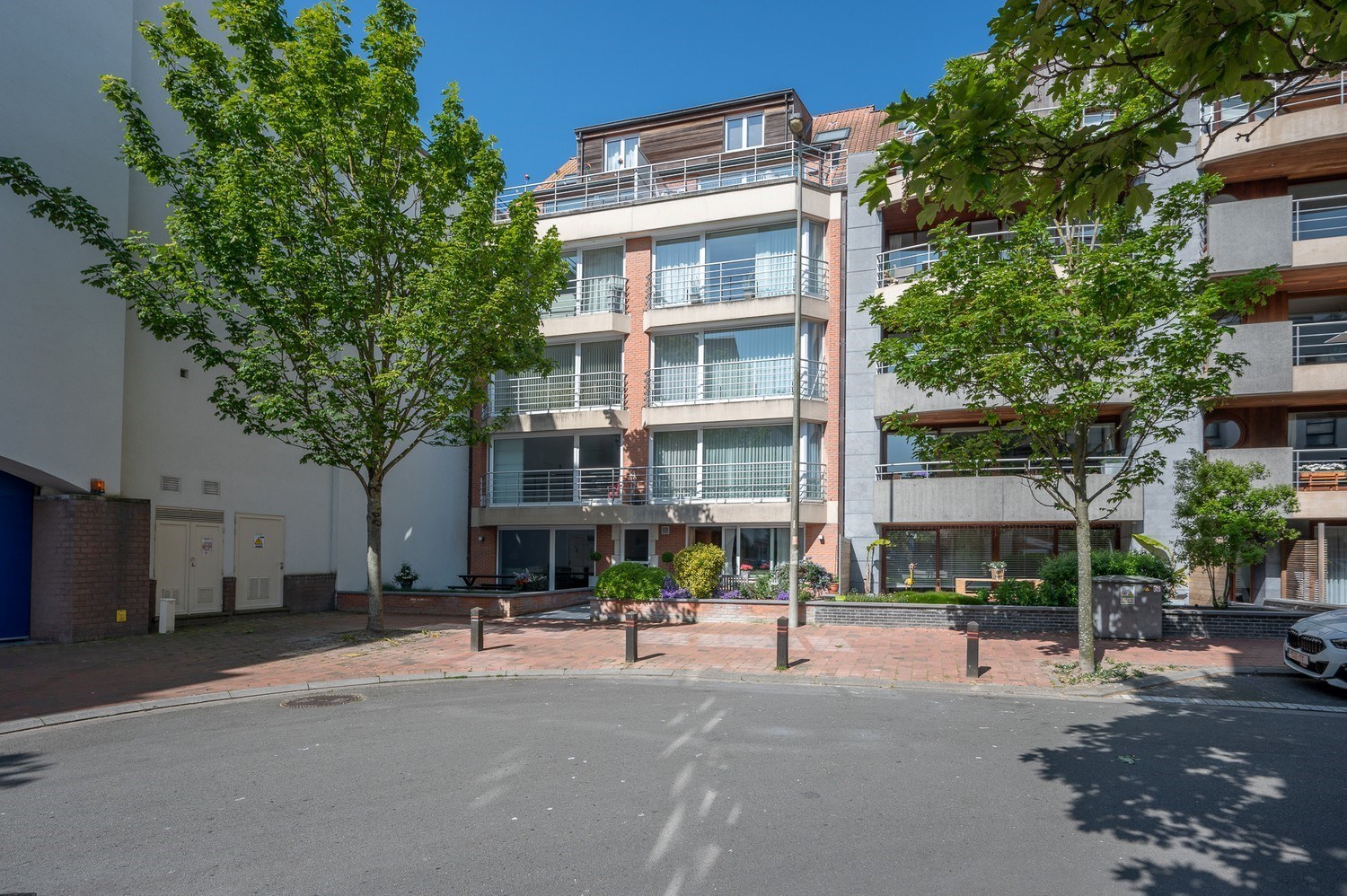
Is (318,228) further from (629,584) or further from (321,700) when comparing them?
(629,584)

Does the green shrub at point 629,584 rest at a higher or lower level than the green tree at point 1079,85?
lower

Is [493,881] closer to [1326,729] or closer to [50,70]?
[1326,729]

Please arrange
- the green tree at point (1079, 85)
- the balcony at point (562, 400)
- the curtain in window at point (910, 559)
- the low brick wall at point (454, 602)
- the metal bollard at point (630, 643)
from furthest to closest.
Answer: the balcony at point (562, 400), the curtain in window at point (910, 559), the low brick wall at point (454, 602), the metal bollard at point (630, 643), the green tree at point (1079, 85)

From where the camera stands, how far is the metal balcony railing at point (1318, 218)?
62.4 feet

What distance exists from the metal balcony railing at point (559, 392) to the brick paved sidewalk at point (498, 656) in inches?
365

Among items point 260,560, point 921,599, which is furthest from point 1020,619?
point 260,560

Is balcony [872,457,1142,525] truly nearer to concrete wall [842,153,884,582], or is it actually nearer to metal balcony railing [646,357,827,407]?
concrete wall [842,153,884,582]

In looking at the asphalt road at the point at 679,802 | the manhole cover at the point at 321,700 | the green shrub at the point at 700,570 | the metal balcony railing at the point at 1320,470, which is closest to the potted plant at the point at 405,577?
the green shrub at the point at 700,570

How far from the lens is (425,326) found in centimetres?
1389

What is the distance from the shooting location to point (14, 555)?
49.2 feet

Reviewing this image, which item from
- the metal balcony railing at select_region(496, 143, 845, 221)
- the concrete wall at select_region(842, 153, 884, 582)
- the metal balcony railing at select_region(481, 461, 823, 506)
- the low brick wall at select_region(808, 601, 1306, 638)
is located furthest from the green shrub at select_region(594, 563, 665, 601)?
the metal balcony railing at select_region(496, 143, 845, 221)

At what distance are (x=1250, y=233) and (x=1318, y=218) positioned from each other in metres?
2.04

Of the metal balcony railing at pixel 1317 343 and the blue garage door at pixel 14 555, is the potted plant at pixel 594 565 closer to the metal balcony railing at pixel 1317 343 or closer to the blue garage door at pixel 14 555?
the blue garage door at pixel 14 555

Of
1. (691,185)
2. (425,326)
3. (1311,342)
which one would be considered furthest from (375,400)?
(1311,342)
